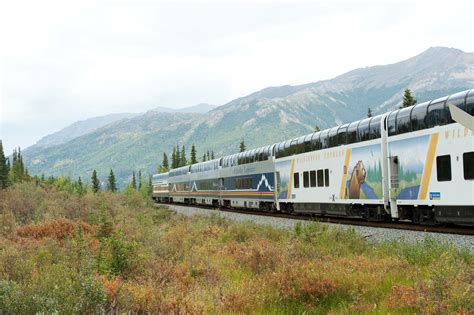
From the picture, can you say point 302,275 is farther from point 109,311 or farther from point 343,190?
point 343,190

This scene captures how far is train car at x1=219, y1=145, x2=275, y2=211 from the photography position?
1297 inches

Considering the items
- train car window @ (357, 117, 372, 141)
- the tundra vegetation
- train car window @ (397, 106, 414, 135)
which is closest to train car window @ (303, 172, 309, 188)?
train car window @ (357, 117, 372, 141)

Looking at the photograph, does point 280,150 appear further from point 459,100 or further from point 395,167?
point 459,100

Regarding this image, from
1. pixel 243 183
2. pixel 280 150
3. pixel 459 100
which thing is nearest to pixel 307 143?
pixel 280 150

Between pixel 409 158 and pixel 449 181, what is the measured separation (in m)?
2.35

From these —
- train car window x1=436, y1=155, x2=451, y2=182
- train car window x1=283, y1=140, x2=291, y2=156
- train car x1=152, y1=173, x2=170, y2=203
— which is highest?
train car window x1=283, y1=140, x2=291, y2=156

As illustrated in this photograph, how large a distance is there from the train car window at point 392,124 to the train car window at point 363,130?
1580 millimetres

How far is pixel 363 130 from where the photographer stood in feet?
70.2

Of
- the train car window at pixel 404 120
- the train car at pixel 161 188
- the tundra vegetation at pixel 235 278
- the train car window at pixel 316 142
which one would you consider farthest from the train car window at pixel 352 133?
the train car at pixel 161 188

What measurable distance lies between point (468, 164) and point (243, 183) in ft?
78.0

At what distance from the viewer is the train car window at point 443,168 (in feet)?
52.5

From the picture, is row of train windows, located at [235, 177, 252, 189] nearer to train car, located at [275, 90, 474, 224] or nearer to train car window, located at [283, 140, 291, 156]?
train car window, located at [283, 140, 291, 156]

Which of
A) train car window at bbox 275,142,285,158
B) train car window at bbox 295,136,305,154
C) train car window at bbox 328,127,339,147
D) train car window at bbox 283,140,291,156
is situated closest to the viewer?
train car window at bbox 328,127,339,147

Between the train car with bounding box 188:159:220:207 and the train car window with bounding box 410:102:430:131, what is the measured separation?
27.8 meters
